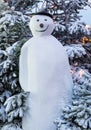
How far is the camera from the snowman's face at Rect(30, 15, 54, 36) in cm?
261

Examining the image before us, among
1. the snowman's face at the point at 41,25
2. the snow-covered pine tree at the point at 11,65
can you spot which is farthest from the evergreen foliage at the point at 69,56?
the snowman's face at the point at 41,25

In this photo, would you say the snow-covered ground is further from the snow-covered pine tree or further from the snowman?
the snowman

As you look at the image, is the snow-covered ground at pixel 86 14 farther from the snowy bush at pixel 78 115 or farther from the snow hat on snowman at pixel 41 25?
the snowy bush at pixel 78 115

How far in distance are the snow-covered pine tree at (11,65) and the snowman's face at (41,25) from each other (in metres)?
0.29

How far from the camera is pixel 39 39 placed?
2.60 metres

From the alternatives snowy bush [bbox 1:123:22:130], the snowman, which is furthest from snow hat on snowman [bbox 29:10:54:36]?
snowy bush [bbox 1:123:22:130]

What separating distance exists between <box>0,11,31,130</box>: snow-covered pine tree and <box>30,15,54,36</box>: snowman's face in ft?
0.95

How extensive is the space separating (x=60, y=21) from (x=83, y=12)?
1.23 feet

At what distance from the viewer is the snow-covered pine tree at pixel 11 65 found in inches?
101

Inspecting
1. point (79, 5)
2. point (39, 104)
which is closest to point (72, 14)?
point (79, 5)

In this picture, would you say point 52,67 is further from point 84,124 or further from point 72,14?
point 72,14

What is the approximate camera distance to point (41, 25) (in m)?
2.61

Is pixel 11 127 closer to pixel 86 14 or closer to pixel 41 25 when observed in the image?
pixel 41 25

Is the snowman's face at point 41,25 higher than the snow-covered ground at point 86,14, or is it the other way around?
the snowman's face at point 41,25
